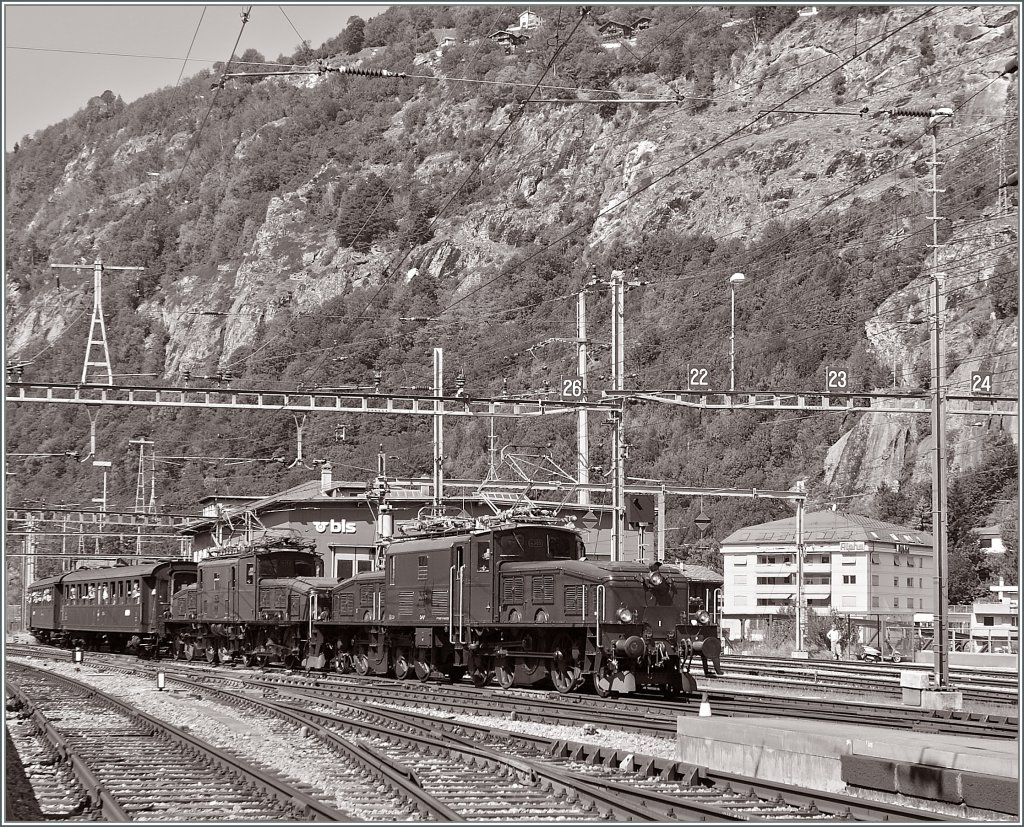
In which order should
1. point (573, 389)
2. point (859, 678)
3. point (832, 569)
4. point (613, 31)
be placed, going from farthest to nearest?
point (613, 31) < point (832, 569) < point (573, 389) < point (859, 678)

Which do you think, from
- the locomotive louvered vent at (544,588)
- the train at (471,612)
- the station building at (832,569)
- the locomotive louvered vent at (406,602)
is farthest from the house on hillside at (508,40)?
the locomotive louvered vent at (544,588)

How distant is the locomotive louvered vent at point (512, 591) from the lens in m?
26.0

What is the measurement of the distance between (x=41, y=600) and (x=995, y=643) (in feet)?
142

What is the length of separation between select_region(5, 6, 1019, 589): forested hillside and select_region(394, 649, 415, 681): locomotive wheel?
1914 centimetres

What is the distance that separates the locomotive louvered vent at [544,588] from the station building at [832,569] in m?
46.0

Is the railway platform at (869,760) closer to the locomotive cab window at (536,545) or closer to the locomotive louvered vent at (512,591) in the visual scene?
the locomotive louvered vent at (512,591)

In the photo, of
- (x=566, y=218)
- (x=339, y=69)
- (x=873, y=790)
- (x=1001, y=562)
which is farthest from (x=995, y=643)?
(x=566, y=218)

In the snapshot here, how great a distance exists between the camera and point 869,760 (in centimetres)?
1293

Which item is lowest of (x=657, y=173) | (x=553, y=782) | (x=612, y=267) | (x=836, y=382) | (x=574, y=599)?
(x=553, y=782)

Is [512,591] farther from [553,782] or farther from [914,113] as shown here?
[914,113]

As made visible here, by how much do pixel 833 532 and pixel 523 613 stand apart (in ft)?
178

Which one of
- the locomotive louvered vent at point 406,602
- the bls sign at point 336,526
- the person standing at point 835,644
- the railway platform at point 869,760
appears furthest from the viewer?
the bls sign at point 336,526

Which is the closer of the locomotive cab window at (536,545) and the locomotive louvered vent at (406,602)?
the locomotive cab window at (536,545)

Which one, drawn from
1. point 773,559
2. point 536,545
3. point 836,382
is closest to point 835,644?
point 836,382
